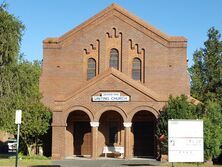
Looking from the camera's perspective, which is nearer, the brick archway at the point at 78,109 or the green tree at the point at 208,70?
the brick archway at the point at 78,109

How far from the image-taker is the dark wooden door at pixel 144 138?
44.2 m

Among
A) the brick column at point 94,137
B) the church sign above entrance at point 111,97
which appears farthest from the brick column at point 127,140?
the brick column at point 94,137

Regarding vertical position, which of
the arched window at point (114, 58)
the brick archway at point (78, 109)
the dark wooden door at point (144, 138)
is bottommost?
the dark wooden door at point (144, 138)

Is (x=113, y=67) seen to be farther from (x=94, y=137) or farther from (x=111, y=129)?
(x=94, y=137)

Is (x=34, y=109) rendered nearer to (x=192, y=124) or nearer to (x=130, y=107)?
(x=130, y=107)

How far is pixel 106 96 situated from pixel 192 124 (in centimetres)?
1804

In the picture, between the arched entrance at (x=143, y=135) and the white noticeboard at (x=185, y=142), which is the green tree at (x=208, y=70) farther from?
the white noticeboard at (x=185, y=142)

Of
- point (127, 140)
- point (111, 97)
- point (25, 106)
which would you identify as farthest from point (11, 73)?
point (127, 140)

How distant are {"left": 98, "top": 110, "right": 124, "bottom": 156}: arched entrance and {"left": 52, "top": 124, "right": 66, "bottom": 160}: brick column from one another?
188 inches

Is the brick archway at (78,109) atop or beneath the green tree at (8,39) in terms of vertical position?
beneath

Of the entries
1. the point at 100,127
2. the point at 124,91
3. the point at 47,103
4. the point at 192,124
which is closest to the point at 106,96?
the point at 124,91

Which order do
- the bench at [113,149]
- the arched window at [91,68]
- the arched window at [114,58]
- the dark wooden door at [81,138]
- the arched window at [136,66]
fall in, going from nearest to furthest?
1. the bench at [113,149]
2. the dark wooden door at [81,138]
3. the arched window at [136,66]
4. the arched window at [114,58]
5. the arched window at [91,68]

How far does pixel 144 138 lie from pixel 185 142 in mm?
21526

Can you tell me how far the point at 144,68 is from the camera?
150 feet
